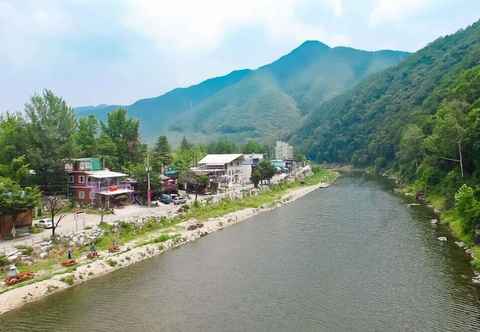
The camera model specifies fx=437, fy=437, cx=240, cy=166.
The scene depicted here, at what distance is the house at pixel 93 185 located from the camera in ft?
157

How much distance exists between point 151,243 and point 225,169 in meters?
41.5

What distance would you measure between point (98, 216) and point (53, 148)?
37.4ft

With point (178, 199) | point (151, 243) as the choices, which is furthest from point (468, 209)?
point (178, 199)

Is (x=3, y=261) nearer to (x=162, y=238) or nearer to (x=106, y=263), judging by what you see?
(x=106, y=263)

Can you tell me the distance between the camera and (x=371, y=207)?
5312 centimetres

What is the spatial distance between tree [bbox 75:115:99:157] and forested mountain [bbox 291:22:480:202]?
43232mm

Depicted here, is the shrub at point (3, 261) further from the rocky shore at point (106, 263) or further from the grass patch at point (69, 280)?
the grass patch at point (69, 280)

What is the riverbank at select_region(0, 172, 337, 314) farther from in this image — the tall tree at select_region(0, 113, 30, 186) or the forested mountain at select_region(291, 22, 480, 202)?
the forested mountain at select_region(291, 22, 480, 202)

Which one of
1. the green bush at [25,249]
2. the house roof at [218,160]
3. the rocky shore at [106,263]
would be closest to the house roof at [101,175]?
the rocky shore at [106,263]

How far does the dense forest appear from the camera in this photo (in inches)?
1791

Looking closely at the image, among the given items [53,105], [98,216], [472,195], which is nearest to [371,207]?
[472,195]

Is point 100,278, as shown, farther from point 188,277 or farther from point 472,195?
point 472,195

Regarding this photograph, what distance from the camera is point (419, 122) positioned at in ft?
283

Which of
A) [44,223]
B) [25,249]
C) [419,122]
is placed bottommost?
[25,249]
